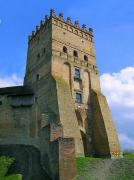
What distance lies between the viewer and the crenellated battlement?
4222 cm

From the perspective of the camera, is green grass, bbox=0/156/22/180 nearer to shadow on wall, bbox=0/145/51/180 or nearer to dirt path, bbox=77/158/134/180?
shadow on wall, bbox=0/145/51/180

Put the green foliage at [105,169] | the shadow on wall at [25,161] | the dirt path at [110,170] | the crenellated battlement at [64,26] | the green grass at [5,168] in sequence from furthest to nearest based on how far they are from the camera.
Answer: the crenellated battlement at [64,26]
the shadow on wall at [25,161]
the green grass at [5,168]
the green foliage at [105,169]
the dirt path at [110,170]

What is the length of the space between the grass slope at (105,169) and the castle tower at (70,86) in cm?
410

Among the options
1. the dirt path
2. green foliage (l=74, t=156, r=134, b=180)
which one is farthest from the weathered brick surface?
the dirt path

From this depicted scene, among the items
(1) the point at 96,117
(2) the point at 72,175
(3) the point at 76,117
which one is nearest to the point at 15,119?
(3) the point at 76,117

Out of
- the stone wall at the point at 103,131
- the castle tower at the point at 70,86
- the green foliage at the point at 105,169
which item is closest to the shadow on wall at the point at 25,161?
the castle tower at the point at 70,86

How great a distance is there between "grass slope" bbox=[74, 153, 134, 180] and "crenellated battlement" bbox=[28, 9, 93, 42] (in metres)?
21.3

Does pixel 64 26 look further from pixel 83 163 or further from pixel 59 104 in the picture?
pixel 83 163

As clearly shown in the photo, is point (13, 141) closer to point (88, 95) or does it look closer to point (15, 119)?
point (15, 119)

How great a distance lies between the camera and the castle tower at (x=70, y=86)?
33.6 metres

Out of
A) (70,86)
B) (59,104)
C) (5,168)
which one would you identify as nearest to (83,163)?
(5,168)

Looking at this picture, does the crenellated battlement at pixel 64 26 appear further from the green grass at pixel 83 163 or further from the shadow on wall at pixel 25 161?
the green grass at pixel 83 163

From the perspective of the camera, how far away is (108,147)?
110 feet

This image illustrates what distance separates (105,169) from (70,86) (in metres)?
13.8
